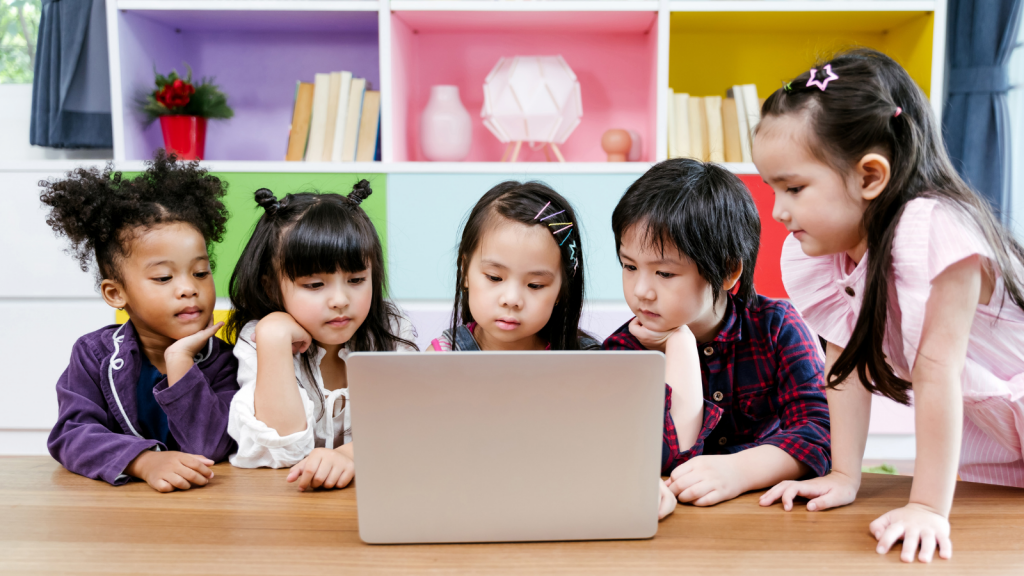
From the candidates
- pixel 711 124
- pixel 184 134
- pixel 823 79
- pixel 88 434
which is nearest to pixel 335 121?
pixel 184 134

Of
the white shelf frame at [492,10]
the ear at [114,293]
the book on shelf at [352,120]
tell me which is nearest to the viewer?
the ear at [114,293]

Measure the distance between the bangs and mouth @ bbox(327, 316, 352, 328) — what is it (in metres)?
0.07

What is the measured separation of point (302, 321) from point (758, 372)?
0.70 m

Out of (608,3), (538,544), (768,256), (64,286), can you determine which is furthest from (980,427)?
(64,286)

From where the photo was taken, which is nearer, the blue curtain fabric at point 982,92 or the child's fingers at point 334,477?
the child's fingers at point 334,477

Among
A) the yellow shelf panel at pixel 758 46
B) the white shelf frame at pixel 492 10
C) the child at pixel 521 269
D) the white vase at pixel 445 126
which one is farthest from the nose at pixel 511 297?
the yellow shelf panel at pixel 758 46

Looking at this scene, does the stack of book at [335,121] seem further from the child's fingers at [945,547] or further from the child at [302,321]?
the child's fingers at [945,547]

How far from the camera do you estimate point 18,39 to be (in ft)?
8.97

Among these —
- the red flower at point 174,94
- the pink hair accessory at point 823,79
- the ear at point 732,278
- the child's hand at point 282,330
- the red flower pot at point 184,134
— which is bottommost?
the child's hand at point 282,330

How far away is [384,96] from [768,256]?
1302 mm

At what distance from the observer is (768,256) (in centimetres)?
226

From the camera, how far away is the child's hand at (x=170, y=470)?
810 millimetres

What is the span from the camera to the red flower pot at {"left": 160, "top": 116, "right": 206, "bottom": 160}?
7.70 ft

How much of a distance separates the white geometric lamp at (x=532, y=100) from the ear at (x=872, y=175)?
1.60 metres
